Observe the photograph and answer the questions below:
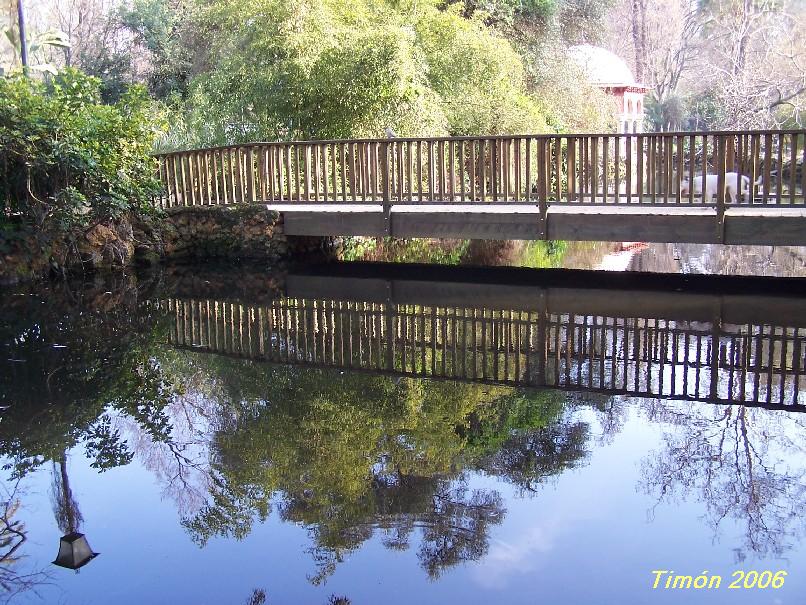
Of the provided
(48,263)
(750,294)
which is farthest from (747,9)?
(48,263)

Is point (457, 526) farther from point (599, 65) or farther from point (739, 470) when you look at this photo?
point (599, 65)

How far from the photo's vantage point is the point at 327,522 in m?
3.59

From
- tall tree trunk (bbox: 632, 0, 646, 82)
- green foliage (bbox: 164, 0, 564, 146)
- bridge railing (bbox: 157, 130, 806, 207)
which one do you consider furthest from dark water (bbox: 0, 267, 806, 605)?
tall tree trunk (bbox: 632, 0, 646, 82)

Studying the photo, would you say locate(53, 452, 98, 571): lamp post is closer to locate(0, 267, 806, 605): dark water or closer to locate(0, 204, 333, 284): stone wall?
locate(0, 267, 806, 605): dark water

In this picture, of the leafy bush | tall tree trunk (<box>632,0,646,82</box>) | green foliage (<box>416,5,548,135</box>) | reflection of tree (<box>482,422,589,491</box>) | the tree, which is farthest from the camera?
tall tree trunk (<box>632,0,646,82</box>)

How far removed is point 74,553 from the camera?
340cm

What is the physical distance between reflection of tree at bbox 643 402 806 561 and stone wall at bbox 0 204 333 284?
279 inches

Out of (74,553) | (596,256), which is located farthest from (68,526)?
(596,256)

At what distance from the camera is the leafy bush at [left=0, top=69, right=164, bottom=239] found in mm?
9859

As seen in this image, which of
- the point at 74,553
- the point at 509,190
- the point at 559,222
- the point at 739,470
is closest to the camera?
the point at 74,553

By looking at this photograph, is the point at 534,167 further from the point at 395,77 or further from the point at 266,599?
the point at 266,599

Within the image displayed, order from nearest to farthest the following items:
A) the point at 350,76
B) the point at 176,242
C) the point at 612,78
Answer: the point at 350,76, the point at 176,242, the point at 612,78

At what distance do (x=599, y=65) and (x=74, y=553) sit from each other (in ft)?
62.4

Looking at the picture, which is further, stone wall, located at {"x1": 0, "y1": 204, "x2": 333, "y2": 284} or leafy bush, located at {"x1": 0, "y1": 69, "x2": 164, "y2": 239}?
stone wall, located at {"x1": 0, "y1": 204, "x2": 333, "y2": 284}
